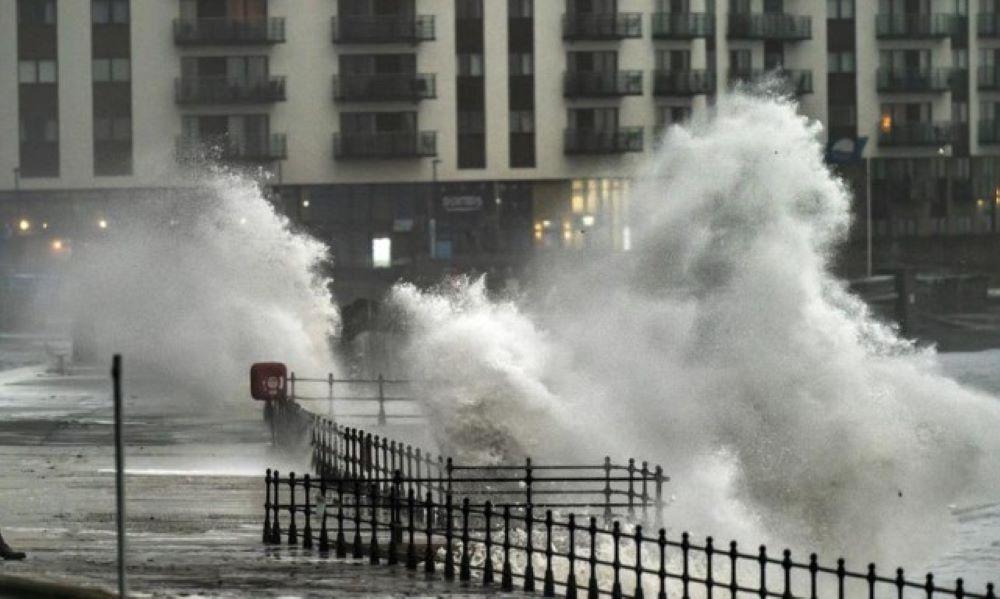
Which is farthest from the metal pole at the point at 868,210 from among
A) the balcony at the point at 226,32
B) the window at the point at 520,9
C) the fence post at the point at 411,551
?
the fence post at the point at 411,551

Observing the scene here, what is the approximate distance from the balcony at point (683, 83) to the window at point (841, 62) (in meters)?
7.07

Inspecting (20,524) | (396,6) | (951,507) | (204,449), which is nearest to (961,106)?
(396,6)

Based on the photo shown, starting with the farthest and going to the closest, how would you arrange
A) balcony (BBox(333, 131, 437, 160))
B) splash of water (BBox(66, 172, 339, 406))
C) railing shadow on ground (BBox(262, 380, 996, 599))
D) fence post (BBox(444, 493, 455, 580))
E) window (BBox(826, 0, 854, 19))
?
window (BBox(826, 0, 854, 19)), balcony (BBox(333, 131, 437, 160)), splash of water (BBox(66, 172, 339, 406)), fence post (BBox(444, 493, 455, 580)), railing shadow on ground (BBox(262, 380, 996, 599))

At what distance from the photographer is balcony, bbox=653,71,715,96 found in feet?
349

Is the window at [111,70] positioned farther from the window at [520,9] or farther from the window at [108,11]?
the window at [520,9]

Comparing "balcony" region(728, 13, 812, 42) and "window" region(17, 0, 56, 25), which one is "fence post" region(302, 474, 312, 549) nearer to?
"window" region(17, 0, 56, 25)

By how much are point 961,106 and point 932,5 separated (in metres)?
5.46

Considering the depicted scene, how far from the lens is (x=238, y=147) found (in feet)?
339

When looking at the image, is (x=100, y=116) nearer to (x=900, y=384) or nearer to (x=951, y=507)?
(x=900, y=384)

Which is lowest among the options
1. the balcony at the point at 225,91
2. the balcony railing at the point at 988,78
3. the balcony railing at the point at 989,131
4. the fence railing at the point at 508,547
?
the fence railing at the point at 508,547

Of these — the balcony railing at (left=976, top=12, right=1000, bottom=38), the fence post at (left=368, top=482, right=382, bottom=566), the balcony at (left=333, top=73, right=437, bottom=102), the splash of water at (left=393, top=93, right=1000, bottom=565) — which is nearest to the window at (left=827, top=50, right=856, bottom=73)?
the balcony railing at (left=976, top=12, right=1000, bottom=38)

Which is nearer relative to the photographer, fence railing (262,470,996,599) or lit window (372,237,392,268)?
fence railing (262,470,996,599)

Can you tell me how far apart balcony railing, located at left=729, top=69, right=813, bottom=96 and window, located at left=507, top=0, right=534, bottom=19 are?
10.1 metres

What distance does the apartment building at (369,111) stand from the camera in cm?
10325
